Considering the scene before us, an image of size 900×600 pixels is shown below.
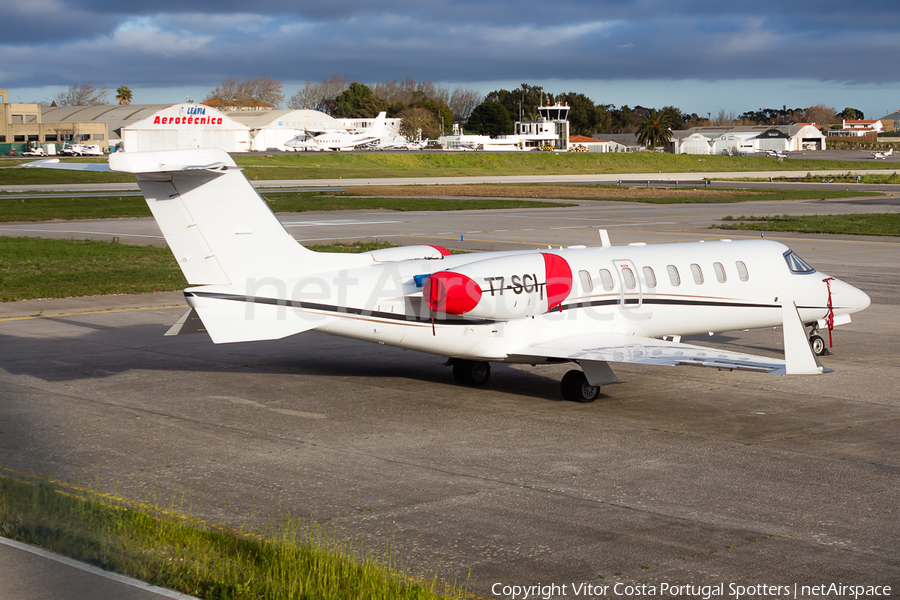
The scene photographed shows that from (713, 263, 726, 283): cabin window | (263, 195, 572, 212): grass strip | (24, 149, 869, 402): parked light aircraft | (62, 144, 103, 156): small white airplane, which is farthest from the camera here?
(62, 144, 103, 156): small white airplane

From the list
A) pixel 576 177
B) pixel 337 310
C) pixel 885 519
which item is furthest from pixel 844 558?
pixel 576 177

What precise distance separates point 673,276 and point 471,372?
3927 mm

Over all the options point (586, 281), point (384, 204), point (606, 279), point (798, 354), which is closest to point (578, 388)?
point (586, 281)

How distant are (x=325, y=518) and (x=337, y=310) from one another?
17.0ft

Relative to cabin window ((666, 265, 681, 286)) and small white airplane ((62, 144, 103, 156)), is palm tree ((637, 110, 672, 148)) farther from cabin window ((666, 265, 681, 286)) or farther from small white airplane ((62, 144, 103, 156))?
cabin window ((666, 265, 681, 286))

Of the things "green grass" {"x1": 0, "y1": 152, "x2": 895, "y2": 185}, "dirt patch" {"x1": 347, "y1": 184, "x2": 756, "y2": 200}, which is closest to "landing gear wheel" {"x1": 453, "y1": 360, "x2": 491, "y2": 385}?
"dirt patch" {"x1": 347, "y1": 184, "x2": 756, "y2": 200}

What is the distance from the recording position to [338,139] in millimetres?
163375

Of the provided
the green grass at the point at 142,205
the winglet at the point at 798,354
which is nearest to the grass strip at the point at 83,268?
the green grass at the point at 142,205

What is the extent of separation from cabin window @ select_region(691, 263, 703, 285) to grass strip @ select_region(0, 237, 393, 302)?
1649 cm

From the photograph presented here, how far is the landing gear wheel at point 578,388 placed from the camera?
15.1m

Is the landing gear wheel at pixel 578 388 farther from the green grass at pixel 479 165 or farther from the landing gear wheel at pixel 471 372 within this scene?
the green grass at pixel 479 165

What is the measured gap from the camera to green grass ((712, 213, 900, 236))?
4397 cm

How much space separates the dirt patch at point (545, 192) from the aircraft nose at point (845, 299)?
174 feet

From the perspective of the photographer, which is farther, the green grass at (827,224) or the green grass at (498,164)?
the green grass at (498,164)
